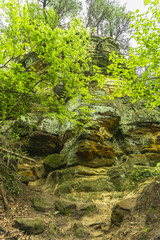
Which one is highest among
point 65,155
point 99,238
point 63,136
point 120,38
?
point 120,38

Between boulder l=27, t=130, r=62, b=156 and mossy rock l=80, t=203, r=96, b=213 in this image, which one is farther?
boulder l=27, t=130, r=62, b=156

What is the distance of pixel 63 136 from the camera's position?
13.3 meters

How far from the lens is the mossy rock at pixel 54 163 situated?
11219 mm

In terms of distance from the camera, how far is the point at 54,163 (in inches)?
446

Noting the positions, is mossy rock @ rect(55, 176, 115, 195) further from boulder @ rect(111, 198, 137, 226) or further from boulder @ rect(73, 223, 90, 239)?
boulder @ rect(111, 198, 137, 226)

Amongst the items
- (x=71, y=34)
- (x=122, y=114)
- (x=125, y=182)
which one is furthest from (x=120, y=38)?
(x=125, y=182)

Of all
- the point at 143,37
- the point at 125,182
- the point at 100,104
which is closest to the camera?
the point at 143,37

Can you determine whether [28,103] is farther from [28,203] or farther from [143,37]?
[143,37]

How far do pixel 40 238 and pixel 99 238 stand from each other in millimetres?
1918

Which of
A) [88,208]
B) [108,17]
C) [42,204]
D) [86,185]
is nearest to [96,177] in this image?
[86,185]

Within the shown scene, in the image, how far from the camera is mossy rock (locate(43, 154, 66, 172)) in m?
11.2

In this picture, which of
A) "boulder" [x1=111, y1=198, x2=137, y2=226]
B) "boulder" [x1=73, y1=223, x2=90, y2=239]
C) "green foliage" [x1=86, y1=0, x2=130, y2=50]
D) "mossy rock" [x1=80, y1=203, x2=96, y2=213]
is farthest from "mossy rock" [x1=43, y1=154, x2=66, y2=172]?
"green foliage" [x1=86, y1=0, x2=130, y2=50]

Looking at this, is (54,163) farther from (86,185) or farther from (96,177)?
(96,177)

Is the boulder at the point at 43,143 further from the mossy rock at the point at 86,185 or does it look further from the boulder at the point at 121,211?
the boulder at the point at 121,211
